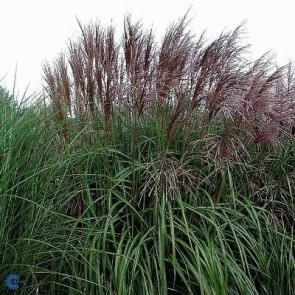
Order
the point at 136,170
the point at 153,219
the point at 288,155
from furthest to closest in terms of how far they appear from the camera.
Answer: the point at 288,155 < the point at 136,170 < the point at 153,219

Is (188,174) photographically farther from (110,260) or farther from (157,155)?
(110,260)

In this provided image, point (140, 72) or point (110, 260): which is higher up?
point (140, 72)

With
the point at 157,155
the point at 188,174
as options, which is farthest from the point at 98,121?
the point at 188,174

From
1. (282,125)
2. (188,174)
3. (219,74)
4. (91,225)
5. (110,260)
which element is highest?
(219,74)

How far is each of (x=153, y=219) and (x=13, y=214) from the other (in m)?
0.65

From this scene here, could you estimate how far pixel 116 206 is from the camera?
2.65 meters

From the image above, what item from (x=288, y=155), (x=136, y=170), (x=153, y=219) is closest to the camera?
(x=153, y=219)

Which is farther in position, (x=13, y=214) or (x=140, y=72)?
(x=140, y=72)

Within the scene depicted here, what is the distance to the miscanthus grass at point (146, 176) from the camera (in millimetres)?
2352

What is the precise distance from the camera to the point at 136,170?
2.72 m

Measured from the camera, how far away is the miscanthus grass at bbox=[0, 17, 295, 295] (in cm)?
235

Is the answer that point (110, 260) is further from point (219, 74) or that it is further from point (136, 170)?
point (219, 74)

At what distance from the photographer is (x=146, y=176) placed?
269 cm

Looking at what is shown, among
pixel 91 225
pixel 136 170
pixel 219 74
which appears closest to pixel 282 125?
pixel 219 74
